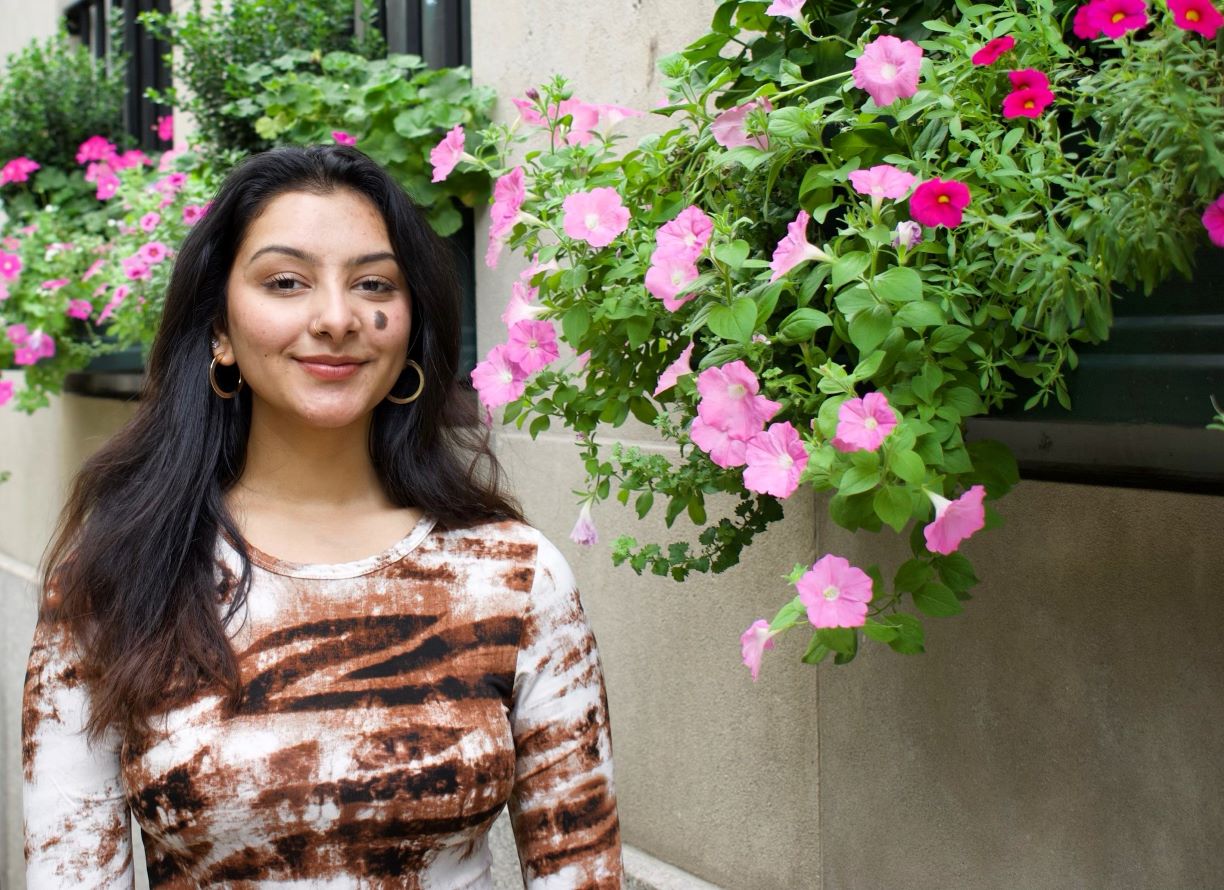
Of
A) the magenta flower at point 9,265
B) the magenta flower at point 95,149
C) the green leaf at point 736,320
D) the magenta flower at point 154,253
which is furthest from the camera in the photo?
the magenta flower at point 95,149

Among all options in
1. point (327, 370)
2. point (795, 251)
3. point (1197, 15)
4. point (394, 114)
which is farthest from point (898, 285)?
point (394, 114)

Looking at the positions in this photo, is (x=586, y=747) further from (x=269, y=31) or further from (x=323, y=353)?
(x=269, y=31)

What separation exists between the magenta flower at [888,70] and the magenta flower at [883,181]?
8 cm

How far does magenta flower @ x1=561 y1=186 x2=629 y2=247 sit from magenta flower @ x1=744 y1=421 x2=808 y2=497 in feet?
1.26

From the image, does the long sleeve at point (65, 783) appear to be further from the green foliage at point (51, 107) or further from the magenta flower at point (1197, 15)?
the green foliage at point (51, 107)

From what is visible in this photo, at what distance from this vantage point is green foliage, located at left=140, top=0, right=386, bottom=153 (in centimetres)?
390

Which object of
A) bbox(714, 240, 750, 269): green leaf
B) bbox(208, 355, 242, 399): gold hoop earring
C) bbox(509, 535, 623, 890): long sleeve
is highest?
bbox(714, 240, 750, 269): green leaf

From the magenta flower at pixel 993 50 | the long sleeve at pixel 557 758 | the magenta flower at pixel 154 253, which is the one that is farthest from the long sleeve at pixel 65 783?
the magenta flower at pixel 154 253

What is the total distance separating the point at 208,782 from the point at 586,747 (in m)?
0.49

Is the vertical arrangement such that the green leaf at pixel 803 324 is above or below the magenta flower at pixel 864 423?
above

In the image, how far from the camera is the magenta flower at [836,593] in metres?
1.37

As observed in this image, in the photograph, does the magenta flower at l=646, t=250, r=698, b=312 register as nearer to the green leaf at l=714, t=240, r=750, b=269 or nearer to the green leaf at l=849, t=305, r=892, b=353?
the green leaf at l=714, t=240, r=750, b=269

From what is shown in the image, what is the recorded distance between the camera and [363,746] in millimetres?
1655

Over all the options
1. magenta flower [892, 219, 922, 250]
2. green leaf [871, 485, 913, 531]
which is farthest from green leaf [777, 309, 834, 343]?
green leaf [871, 485, 913, 531]
